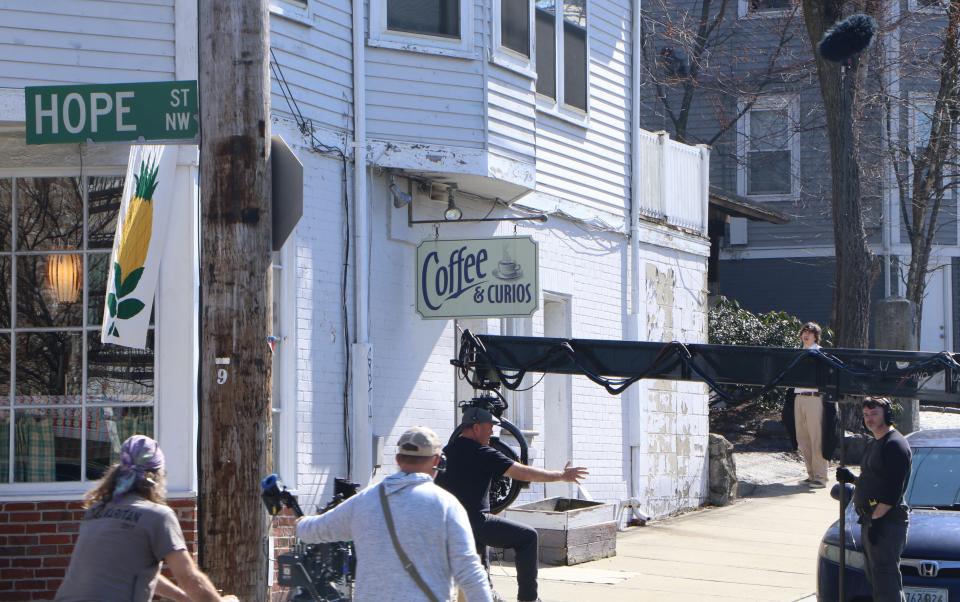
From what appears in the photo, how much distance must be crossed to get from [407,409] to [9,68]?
14.8ft

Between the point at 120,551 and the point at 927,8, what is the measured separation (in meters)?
21.0

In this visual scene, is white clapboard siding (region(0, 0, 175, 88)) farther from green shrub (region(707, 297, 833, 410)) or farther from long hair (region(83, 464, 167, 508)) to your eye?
green shrub (region(707, 297, 833, 410))

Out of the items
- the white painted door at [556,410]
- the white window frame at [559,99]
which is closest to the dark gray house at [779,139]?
the white window frame at [559,99]

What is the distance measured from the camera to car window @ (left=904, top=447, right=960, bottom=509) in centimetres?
962

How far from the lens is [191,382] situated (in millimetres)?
9750

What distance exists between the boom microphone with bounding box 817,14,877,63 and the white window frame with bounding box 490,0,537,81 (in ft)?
13.1

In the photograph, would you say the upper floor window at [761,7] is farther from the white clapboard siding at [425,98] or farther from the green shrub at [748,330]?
the white clapboard siding at [425,98]

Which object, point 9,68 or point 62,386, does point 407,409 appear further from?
point 9,68

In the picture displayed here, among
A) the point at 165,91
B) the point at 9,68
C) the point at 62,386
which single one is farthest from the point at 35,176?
the point at 165,91

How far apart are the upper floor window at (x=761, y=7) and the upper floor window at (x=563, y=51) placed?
39.3ft

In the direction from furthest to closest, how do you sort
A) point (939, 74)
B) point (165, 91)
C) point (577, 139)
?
point (939, 74) < point (577, 139) < point (165, 91)

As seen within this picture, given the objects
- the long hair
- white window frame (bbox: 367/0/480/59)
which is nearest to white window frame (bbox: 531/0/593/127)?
white window frame (bbox: 367/0/480/59)

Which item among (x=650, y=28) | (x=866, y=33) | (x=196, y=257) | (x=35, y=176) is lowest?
(x=196, y=257)

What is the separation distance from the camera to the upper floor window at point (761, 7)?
2603 cm
